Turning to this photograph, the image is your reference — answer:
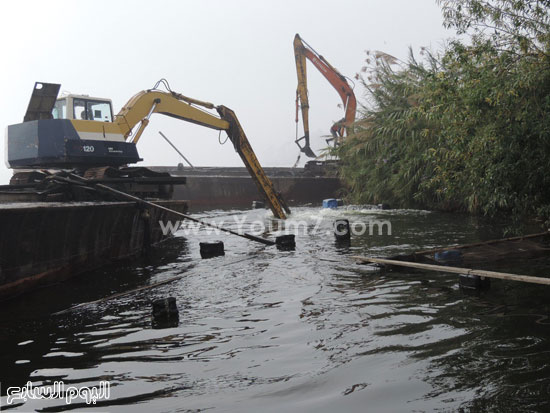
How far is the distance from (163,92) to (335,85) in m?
22.0

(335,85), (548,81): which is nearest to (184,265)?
(548,81)

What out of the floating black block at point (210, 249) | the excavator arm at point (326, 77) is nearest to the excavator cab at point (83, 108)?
the floating black block at point (210, 249)

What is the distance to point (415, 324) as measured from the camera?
5.63 m

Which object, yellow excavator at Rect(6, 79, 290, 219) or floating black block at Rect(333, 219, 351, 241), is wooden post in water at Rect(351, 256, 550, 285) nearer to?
floating black block at Rect(333, 219, 351, 241)

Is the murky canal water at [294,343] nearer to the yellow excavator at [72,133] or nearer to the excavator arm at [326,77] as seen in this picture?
the yellow excavator at [72,133]

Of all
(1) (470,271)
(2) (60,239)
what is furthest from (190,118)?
(1) (470,271)

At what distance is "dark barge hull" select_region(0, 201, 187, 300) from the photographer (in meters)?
7.45

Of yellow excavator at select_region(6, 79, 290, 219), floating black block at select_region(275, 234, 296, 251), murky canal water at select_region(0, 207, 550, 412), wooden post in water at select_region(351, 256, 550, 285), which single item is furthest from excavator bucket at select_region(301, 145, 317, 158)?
murky canal water at select_region(0, 207, 550, 412)

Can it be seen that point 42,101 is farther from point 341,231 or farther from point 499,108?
point 499,108

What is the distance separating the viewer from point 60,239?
341 inches

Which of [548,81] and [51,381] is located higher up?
[548,81]

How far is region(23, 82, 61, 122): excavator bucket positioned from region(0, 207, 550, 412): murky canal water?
5.76m

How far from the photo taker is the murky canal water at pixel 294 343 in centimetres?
389

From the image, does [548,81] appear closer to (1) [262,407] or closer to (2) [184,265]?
(2) [184,265]
